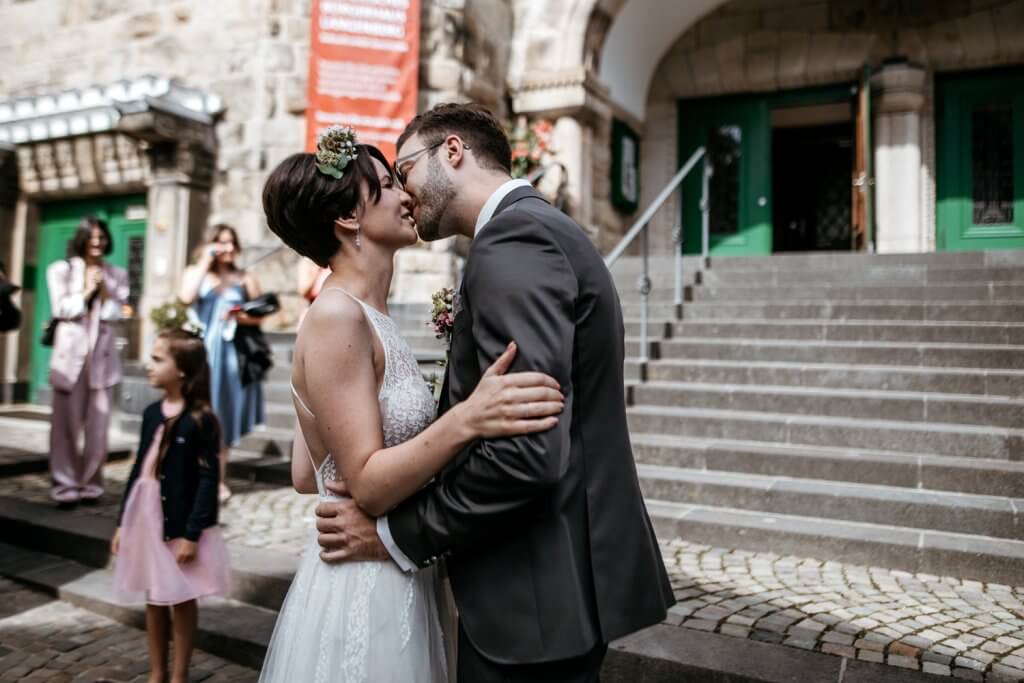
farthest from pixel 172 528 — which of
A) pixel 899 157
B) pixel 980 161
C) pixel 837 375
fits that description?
pixel 980 161

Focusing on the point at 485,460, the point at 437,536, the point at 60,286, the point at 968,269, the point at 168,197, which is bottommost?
the point at 437,536

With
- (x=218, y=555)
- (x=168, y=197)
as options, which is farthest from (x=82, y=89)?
(x=218, y=555)

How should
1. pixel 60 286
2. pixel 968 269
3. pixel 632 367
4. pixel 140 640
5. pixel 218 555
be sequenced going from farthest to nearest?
pixel 968 269
pixel 632 367
pixel 60 286
pixel 140 640
pixel 218 555

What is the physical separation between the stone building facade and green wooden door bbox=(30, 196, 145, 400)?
5 cm

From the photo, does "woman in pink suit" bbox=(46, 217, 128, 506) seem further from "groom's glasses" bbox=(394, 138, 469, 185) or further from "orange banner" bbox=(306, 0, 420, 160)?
"groom's glasses" bbox=(394, 138, 469, 185)

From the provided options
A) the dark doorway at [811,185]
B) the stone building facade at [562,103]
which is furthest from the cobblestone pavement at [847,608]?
the dark doorway at [811,185]

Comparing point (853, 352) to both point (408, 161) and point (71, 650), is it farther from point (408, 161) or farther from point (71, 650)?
point (71, 650)

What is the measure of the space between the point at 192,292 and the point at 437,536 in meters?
4.96

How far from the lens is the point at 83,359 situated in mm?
5449

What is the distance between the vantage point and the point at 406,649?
1.64 m

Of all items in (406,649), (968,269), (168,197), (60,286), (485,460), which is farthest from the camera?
(168,197)

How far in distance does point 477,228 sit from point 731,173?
1074 cm

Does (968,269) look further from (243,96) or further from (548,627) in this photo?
(243,96)

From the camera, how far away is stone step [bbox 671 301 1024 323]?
5.92 meters
